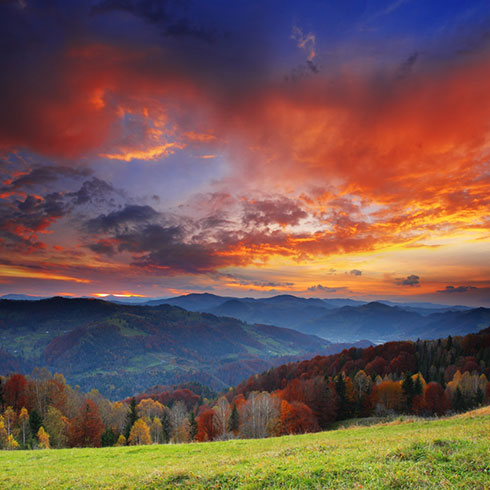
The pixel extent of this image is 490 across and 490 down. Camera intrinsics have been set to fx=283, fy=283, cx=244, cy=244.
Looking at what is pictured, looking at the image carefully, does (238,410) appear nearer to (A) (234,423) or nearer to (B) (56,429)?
(A) (234,423)

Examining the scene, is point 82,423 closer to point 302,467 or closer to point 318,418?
point 318,418

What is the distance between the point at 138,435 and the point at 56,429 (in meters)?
17.4

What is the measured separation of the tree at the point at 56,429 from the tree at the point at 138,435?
13.5m

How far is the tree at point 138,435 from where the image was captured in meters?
63.5

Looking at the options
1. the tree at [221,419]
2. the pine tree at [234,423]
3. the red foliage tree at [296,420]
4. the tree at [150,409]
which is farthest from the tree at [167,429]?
the red foliage tree at [296,420]

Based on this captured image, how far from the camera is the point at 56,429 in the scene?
2427 inches

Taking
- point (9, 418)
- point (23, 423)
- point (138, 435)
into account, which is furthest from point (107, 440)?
point (9, 418)

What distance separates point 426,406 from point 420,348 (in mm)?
72887

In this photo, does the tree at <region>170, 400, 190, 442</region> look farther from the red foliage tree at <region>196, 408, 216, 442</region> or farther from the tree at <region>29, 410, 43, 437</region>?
the tree at <region>29, 410, 43, 437</region>

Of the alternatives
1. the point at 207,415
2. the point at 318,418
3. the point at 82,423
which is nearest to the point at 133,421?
the point at 82,423

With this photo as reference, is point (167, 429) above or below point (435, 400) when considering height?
below

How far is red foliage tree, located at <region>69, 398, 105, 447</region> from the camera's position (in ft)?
210

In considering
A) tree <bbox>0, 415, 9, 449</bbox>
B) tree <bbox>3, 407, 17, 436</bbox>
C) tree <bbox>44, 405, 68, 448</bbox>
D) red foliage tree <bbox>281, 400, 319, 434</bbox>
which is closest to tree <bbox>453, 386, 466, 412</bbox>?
red foliage tree <bbox>281, 400, 319, 434</bbox>

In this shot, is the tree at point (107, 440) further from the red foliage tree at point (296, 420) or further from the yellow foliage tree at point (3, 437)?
the red foliage tree at point (296, 420)
